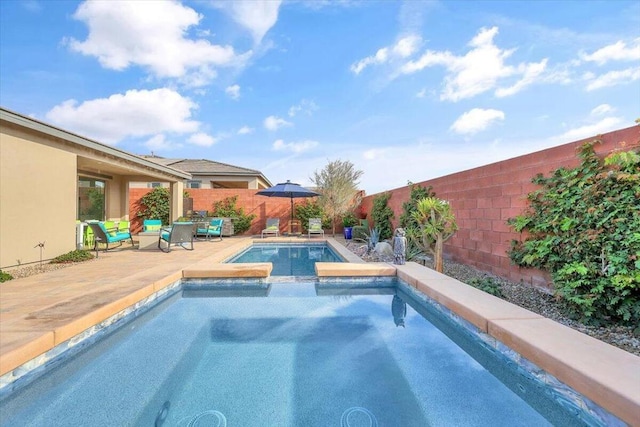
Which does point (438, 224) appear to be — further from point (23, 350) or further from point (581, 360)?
point (23, 350)

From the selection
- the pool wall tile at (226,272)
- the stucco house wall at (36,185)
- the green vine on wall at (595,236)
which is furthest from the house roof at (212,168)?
the green vine on wall at (595,236)

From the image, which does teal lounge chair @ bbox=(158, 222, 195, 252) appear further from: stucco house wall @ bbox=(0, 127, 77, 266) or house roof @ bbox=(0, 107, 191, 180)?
house roof @ bbox=(0, 107, 191, 180)

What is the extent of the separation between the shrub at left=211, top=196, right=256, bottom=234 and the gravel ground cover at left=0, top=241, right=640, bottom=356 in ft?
22.5

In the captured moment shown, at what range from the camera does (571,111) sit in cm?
720

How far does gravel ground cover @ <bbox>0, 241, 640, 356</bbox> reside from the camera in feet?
9.45

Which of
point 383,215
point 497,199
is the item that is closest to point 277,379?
point 497,199

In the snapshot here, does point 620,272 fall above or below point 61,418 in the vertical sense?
above

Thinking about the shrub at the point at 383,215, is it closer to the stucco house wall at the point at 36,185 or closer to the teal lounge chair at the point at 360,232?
the teal lounge chair at the point at 360,232

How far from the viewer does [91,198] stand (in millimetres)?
11203

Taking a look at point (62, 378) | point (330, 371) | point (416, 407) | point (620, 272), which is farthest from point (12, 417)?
point (620, 272)

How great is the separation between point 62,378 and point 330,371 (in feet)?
7.39

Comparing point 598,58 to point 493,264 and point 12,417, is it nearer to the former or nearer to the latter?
point 493,264

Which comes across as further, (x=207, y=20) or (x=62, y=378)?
(x=207, y=20)

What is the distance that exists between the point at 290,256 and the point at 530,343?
23.4 feet
